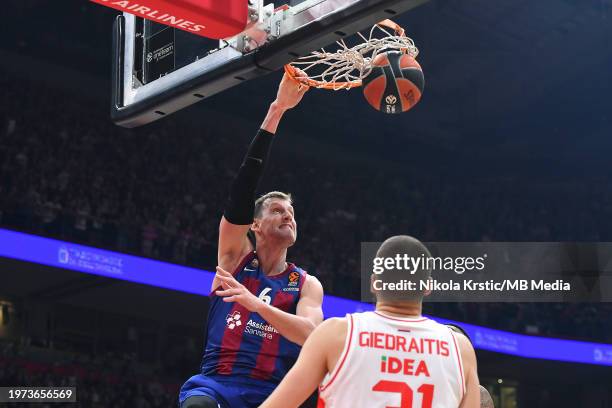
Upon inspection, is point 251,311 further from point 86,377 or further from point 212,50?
point 86,377

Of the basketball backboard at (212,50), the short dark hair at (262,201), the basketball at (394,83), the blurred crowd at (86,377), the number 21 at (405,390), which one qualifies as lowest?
the number 21 at (405,390)

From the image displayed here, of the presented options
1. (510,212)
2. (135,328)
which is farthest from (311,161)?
(135,328)

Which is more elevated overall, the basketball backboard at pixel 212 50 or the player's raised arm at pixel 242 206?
the basketball backboard at pixel 212 50

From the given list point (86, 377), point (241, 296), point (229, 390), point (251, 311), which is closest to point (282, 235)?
point (251, 311)

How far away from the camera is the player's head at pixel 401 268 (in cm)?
260

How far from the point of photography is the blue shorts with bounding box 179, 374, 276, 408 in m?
4.17

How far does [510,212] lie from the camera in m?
23.1

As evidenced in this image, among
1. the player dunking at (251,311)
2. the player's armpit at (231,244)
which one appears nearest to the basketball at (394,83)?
the player dunking at (251,311)

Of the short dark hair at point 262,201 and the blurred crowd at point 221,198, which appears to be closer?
the short dark hair at point 262,201

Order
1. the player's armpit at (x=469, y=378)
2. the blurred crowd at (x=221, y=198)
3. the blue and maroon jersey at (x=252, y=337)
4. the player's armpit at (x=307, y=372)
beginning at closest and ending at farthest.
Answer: the player's armpit at (x=307, y=372) < the player's armpit at (x=469, y=378) < the blue and maroon jersey at (x=252, y=337) < the blurred crowd at (x=221, y=198)

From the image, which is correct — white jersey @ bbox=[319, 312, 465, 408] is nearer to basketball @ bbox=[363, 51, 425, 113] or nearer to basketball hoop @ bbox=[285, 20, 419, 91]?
basketball hoop @ bbox=[285, 20, 419, 91]

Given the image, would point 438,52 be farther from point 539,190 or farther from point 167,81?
point 167,81

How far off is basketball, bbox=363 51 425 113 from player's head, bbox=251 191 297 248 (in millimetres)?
1417

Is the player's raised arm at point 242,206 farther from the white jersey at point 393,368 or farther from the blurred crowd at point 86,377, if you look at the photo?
the blurred crowd at point 86,377
